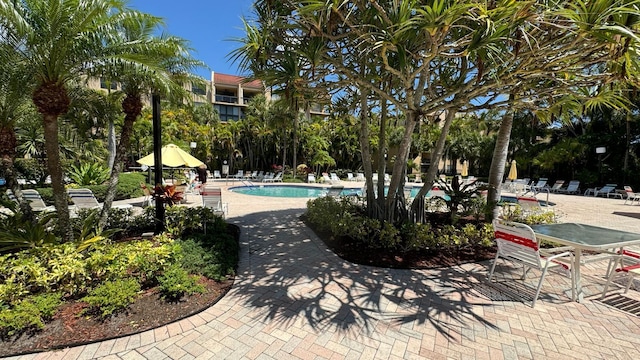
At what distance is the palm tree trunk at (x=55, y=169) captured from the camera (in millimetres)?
4434

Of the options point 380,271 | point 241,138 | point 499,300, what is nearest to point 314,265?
point 380,271

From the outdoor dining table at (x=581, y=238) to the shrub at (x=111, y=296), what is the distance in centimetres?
574

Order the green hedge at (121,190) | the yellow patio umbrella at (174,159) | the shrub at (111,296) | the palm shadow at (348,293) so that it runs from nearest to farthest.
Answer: the shrub at (111,296) < the palm shadow at (348,293) < the yellow patio umbrella at (174,159) < the green hedge at (121,190)

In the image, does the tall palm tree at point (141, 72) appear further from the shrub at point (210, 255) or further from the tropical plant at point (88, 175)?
the tropical plant at point (88, 175)

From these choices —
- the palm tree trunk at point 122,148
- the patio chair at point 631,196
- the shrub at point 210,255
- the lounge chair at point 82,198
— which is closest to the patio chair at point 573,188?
the patio chair at point 631,196

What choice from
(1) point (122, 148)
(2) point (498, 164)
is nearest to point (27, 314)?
(1) point (122, 148)

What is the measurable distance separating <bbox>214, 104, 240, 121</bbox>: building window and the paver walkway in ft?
117

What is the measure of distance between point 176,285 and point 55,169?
295cm

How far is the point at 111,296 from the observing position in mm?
3359

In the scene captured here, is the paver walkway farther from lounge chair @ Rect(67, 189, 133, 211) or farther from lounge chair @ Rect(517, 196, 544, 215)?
lounge chair @ Rect(67, 189, 133, 211)

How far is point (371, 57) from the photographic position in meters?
6.23

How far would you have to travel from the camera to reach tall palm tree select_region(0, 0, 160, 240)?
13.0ft

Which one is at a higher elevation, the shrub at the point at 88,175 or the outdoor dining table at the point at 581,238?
the shrub at the point at 88,175

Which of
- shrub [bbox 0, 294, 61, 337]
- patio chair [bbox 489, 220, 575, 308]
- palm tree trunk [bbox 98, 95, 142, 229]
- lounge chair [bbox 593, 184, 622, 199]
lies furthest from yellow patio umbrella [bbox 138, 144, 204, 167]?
lounge chair [bbox 593, 184, 622, 199]
